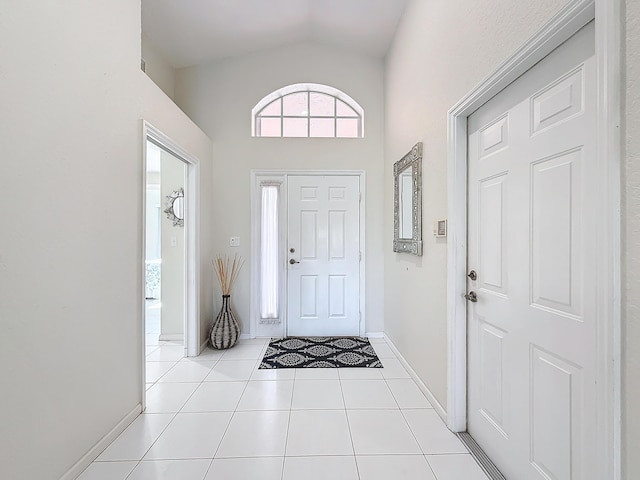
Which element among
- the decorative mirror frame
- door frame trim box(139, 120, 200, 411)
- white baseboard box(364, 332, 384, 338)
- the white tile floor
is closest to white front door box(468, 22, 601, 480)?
the white tile floor

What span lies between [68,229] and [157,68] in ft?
8.13

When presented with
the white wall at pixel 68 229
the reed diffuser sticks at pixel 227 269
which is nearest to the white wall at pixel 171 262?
the reed diffuser sticks at pixel 227 269

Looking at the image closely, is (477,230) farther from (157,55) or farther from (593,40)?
(157,55)

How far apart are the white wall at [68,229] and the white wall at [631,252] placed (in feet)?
6.69

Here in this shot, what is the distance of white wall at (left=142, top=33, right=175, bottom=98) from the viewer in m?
2.99

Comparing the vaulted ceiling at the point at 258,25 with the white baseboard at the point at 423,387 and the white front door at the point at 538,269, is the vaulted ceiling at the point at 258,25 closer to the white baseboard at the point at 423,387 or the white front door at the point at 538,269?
the white front door at the point at 538,269

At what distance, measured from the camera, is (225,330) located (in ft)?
10.7

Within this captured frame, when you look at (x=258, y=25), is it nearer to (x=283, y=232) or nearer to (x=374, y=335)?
(x=283, y=232)

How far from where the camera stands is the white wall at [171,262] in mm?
3557

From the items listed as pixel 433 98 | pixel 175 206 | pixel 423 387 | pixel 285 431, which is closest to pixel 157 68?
pixel 175 206

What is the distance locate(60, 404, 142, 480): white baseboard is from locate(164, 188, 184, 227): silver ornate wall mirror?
6.79 ft

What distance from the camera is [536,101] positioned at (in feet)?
4.21

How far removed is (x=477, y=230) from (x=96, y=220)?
2091mm

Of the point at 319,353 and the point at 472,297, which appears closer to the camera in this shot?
the point at 472,297
